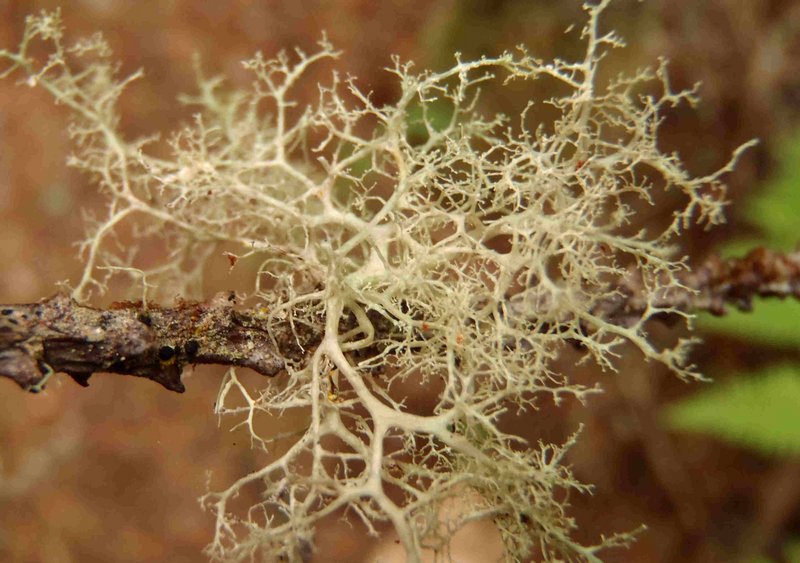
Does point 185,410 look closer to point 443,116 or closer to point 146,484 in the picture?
point 146,484

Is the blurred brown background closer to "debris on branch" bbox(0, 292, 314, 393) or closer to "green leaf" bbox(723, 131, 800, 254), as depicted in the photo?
"green leaf" bbox(723, 131, 800, 254)

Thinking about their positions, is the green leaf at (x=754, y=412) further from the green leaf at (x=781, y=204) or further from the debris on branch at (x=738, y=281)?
the debris on branch at (x=738, y=281)

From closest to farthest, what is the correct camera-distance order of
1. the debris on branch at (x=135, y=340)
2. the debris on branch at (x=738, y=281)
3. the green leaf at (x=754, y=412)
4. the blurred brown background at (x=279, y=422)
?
the debris on branch at (x=135, y=340) < the debris on branch at (x=738, y=281) < the green leaf at (x=754, y=412) < the blurred brown background at (x=279, y=422)

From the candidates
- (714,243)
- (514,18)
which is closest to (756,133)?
(714,243)

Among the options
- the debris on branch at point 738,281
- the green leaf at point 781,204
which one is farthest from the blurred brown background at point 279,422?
the debris on branch at point 738,281

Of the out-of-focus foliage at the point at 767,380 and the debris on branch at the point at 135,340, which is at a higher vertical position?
the out-of-focus foliage at the point at 767,380

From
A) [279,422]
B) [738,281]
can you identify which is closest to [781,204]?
[738,281]

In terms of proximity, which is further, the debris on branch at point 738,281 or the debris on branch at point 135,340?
the debris on branch at point 738,281
